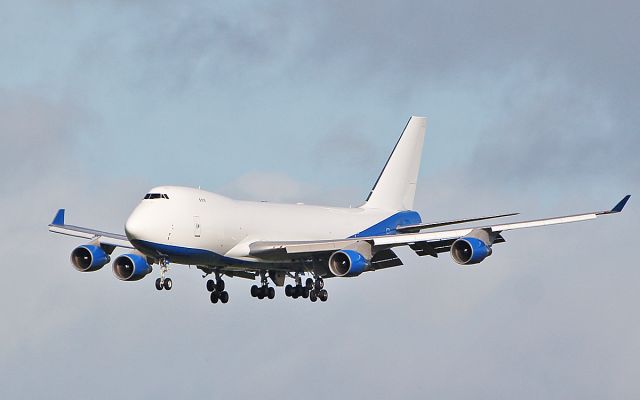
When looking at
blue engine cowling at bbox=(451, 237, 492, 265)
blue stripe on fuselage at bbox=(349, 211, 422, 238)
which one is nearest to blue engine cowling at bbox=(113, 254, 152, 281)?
blue stripe on fuselage at bbox=(349, 211, 422, 238)

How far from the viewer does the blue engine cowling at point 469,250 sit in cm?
8325

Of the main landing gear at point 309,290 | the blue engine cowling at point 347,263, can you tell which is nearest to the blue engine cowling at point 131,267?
the main landing gear at point 309,290

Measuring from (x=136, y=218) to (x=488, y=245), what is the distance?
19097mm

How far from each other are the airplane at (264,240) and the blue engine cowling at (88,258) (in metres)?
0.06

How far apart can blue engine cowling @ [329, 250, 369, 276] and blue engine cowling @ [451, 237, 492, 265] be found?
506 centimetres

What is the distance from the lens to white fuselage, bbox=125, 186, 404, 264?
79812mm

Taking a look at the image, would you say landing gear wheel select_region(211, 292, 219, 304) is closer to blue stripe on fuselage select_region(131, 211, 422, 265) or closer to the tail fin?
blue stripe on fuselage select_region(131, 211, 422, 265)

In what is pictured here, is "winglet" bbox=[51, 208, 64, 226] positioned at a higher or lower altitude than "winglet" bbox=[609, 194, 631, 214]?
higher

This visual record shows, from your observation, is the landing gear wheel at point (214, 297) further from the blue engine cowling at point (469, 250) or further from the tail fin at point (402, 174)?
the blue engine cowling at point (469, 250)

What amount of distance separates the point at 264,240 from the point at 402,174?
17.2 meters

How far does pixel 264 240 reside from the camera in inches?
3391

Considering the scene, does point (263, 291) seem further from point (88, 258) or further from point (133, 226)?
point (133, 226)

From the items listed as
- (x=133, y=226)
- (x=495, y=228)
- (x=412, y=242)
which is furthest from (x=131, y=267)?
(x=495, y=228)

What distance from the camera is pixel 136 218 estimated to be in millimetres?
79750
